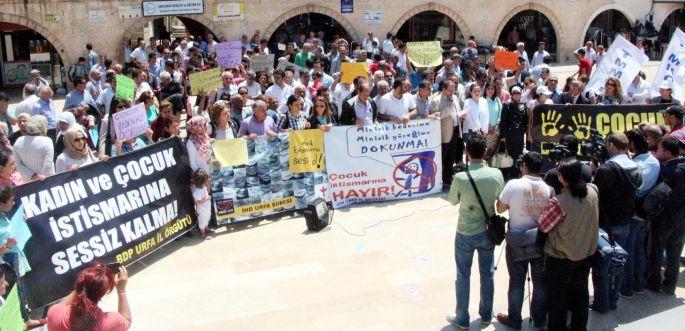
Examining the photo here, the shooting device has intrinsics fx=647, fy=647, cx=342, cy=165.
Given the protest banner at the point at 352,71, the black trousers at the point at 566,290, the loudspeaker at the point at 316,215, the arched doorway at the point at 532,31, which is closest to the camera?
the black trousers at the point at 566,290

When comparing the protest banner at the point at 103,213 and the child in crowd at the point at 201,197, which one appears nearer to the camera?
the protest banner at the point at 103,213

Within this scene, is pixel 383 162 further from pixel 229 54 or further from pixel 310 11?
pixel 310 11

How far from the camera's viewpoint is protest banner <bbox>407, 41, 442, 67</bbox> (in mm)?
14281

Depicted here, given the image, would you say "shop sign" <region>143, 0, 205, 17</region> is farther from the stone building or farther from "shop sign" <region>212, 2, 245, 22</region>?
"shop sign" <region>212, 2, 245, 22</region>

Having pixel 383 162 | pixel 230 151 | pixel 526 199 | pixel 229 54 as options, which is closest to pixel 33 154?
pixel 230 151

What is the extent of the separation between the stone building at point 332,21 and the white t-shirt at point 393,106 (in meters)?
13.6

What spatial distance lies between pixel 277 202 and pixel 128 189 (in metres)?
2.16

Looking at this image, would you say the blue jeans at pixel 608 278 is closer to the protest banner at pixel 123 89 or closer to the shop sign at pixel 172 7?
the protest banner at pixel 123 89

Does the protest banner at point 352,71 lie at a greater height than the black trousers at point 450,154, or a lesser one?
greater

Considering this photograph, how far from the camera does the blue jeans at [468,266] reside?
5.40 metres

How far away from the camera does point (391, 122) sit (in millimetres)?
9250

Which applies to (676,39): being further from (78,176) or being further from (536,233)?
(78,176)

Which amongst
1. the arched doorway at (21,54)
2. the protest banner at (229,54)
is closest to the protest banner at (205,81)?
the protest banner at (229,54)

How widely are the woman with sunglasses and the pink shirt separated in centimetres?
821
